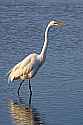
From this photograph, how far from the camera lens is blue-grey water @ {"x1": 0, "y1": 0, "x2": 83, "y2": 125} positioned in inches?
511

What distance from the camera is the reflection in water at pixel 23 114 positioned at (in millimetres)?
12408

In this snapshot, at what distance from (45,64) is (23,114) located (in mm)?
3854

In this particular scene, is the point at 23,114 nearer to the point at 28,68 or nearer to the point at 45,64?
the point at 28,68

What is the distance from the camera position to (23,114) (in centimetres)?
1311

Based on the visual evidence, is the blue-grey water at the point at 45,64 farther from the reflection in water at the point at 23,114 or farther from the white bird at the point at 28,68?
the white bird at the point at 28,68

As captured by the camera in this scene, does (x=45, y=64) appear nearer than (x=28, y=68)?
No

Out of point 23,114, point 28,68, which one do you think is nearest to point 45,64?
point 28,68

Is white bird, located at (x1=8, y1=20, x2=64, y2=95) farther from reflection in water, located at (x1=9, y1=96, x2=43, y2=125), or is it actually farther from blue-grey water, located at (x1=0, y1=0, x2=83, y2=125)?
reflection in water, located at (x1=9, y1=96, x2=43, y2=125)

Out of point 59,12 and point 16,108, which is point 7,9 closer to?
point 59,12

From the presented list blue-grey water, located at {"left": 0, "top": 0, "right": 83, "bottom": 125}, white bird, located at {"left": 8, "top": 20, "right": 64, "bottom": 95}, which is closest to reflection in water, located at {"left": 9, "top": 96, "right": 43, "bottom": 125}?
blue-grey water, located at {"left": 0, "top": 0, "right": 83, "bottom": 125}

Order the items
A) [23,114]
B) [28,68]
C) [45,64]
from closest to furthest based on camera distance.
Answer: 1. [23,114]
2. [28,68]
3. [45,64]

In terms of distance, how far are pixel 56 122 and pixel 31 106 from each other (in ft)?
4.87

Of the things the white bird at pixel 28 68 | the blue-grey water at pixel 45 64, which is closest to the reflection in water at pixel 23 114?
the blue-grey water at pixel 45 64

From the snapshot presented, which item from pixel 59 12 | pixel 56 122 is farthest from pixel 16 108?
pixel 59 12
